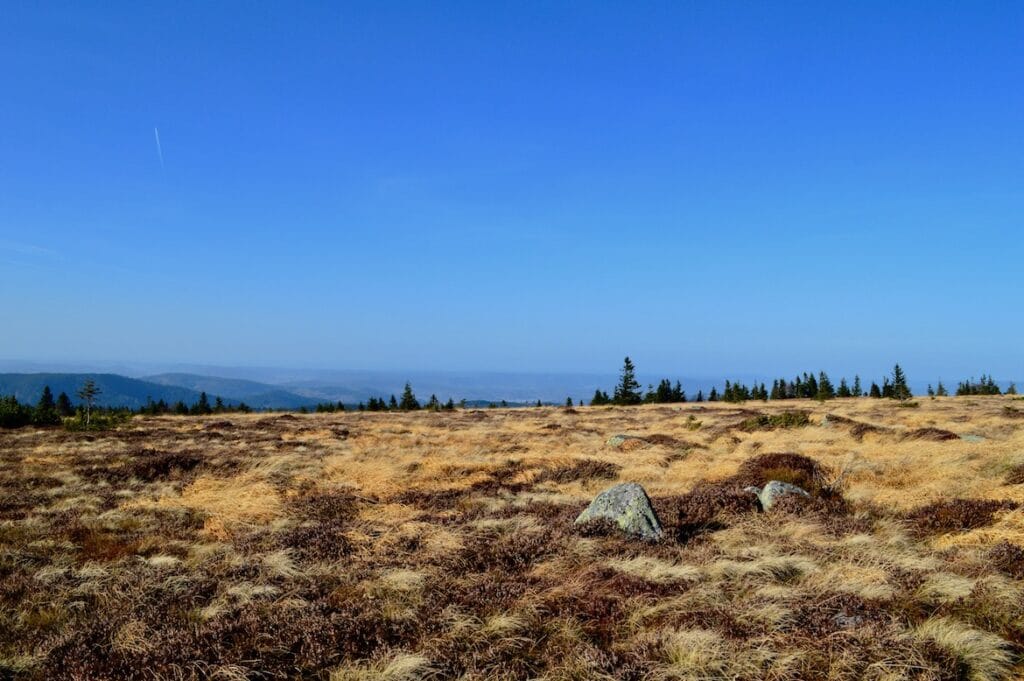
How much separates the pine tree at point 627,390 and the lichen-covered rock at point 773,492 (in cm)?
7192

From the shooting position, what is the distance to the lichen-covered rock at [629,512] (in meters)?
9.24

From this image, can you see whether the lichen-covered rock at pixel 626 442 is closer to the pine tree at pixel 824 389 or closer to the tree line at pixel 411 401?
the tree line at pixel 411 401

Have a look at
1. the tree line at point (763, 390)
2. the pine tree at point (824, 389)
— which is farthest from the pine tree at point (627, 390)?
the pine tree at point (824, 389)

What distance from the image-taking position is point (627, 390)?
3386 inches

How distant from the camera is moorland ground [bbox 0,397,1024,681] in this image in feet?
17.2

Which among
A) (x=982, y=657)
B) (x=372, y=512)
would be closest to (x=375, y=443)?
(x=372, y=512)

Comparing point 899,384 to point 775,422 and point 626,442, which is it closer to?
point 775,422

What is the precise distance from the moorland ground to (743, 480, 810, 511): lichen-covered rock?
40 centimetres

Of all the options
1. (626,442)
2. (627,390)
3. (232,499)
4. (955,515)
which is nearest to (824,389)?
(627,390)

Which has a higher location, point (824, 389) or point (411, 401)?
point (824, 389)

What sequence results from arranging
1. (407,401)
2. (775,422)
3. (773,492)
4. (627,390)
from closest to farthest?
(773,492)
(775,422)
(407,401)
(627,390)

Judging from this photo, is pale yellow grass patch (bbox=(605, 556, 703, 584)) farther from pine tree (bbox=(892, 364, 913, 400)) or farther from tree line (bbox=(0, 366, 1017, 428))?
pine tree (bbox=(892, 364, 913, 400))

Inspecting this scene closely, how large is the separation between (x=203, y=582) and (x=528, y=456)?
1279cm

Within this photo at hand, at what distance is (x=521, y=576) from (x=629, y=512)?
2.67 m
